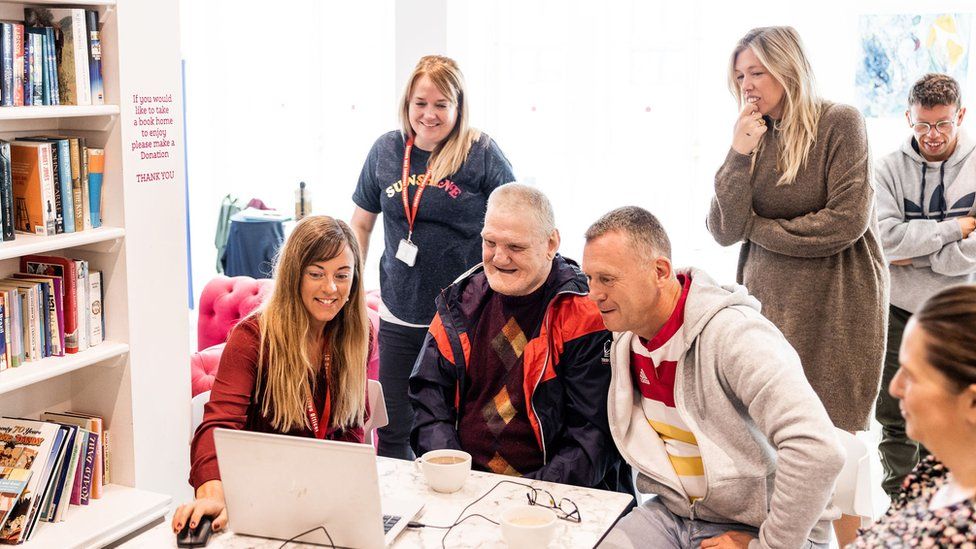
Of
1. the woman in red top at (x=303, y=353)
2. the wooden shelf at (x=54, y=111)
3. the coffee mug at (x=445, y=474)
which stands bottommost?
the coffee mug at (x=445, y=474)

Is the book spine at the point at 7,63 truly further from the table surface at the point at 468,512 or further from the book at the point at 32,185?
the table surface at the point at 468,512

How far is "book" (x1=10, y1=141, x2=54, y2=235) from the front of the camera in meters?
2.65

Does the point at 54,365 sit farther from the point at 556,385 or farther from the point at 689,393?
the point at 689,393

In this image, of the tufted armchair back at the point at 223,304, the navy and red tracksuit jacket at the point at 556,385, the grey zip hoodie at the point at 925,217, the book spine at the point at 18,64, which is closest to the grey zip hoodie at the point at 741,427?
the navy and red tracksuit jacket at the point at 556,385

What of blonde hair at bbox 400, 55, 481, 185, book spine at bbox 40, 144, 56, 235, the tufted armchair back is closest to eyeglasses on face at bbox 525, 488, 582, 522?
blonde hair at bbox 400, 55, 481, 185


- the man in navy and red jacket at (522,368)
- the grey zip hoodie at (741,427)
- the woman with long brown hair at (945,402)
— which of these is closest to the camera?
the woman with long brown hair at (945,402)

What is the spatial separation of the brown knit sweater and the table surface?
1132mm

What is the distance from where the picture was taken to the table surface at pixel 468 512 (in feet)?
6.22

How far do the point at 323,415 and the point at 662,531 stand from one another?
863 millimetres

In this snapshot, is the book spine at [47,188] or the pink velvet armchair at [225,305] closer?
the book spine at [47,188]

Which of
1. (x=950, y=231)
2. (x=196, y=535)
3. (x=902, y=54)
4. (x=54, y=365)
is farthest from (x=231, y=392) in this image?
(x=902, y=54)

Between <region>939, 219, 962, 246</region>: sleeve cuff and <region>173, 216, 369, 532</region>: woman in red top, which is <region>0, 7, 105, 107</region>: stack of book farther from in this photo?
<region>939, 219, 962, 246</region>: sleeve cuff

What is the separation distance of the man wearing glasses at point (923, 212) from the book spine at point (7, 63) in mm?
2796

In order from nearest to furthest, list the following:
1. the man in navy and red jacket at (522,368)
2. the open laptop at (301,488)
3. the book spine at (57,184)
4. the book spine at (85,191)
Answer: the open laptop at (301,488) < the man in navy and red jacket at (522,368) < the book spine at (57,184) < the book spine at (85,191)
